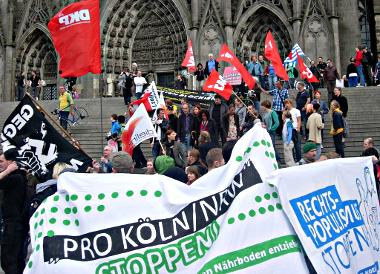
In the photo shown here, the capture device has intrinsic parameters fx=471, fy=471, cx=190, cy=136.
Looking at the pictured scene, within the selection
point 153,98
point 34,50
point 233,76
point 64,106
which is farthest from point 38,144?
point 34,50

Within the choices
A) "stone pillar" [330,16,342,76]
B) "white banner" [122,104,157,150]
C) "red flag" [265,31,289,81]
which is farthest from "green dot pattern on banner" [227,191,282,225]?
"stone pillar" [330,16,342,76]

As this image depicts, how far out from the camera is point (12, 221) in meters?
5.30

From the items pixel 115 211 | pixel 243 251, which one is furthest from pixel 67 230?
pixel 243 251

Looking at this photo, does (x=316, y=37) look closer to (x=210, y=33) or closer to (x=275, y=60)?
(x=210, y=33)

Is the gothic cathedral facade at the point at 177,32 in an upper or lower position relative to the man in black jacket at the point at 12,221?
upper

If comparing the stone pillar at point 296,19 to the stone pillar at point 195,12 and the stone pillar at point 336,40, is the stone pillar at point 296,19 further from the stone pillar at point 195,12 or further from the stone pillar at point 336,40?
the stone pillar at point 195,12

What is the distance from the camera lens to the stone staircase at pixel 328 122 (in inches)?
500

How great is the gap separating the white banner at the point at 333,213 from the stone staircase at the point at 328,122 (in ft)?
26.2

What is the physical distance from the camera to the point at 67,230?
148 inches

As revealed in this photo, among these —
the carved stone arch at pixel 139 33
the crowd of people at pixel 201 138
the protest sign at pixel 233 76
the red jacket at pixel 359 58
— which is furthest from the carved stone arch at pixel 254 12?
the protest sign at pixel 233 76

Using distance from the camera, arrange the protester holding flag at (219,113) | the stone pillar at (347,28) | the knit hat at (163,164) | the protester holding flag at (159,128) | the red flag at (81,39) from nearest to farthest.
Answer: the knit hat at (163,164) → the red flag at (81,39) → the protester holding flag at (159,128) → the protester holding flag at (219,113) → the stone pillar at (347,28)

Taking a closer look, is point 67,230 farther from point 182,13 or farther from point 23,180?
point 182,13

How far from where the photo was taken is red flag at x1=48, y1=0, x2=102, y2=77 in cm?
861

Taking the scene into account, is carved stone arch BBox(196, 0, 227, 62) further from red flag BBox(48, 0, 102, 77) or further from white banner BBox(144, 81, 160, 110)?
red flag BBox(48, 0, 102, 77)
